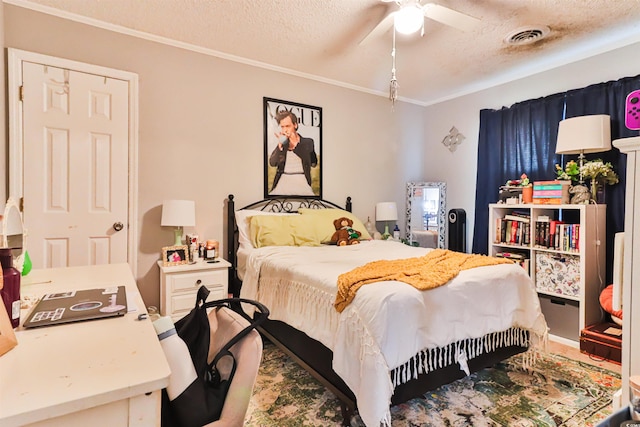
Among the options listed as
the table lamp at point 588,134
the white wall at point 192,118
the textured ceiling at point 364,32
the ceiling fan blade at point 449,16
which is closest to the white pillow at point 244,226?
the white wall at point 192,118

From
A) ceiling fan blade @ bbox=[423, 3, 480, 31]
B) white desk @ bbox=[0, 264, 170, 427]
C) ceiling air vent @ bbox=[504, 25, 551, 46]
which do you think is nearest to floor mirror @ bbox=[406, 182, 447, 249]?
ceiling air vent @ bbox=[504, 25, 551, 46]

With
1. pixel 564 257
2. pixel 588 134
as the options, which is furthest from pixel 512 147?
pixel 564 257

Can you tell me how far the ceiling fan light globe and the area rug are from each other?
229 cm

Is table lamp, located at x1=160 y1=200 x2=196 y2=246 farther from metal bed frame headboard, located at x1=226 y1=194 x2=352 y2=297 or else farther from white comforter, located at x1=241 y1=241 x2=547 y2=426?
white comforter, located at x1=241 y1=241 x2=547 y2=426

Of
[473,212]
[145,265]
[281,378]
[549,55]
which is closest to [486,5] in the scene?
[549,55]

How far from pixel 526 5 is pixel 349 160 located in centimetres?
224

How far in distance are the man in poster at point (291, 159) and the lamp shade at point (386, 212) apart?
91cm

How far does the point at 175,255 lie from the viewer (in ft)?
9.45

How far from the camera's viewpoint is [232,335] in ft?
3.55

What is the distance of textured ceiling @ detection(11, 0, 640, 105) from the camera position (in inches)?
97.2

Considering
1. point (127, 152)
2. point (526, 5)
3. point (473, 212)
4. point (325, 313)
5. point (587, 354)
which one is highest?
point (526, 5)

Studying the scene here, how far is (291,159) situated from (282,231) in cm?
98

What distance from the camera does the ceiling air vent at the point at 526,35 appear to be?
2754mm

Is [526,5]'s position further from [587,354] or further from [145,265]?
[145,265]
